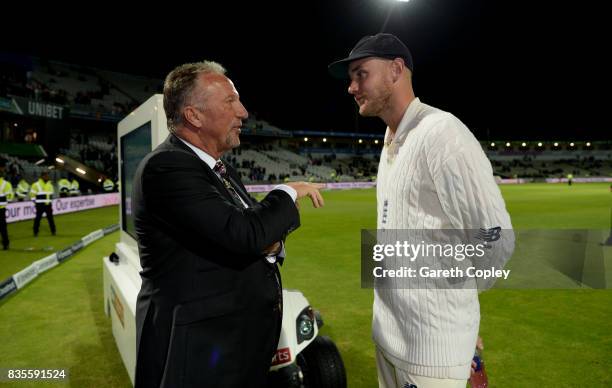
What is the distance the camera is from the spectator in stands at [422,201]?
56.5 inches

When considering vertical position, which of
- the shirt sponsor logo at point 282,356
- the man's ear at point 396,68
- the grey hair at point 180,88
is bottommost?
the shirt sponsor logo at point 282,356

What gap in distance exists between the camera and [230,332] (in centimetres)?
152

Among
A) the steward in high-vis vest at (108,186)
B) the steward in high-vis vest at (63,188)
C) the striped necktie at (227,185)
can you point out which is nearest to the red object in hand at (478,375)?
the striped necktie at (227,185)

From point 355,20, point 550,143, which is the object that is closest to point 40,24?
point 355,20

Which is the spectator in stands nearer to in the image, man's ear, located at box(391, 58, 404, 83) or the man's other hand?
man's ear, located at box(391, 58, 404, 83)

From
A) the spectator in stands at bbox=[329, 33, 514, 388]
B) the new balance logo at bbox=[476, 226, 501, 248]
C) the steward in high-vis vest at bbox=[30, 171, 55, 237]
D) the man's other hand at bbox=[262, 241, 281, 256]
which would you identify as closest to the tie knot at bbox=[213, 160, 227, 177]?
the man's other hand at bbox=[262, 241, 281, 256]

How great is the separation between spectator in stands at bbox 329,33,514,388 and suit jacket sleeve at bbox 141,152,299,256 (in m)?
0.53

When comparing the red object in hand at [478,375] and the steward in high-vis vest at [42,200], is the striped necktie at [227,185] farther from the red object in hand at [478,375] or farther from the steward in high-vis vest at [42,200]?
the steward in high-vis vest at [42,200]

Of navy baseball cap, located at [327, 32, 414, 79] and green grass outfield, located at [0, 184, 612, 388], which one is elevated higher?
navy baseball cap, located at [327, 32, 414, 79]

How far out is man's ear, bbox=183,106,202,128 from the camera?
1.60 m

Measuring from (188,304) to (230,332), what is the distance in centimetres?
20

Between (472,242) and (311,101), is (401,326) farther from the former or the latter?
(311,101)

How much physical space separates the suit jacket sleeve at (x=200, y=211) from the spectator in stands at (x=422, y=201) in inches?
20.8

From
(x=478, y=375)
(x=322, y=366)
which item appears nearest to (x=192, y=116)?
(x=478, y=375)
